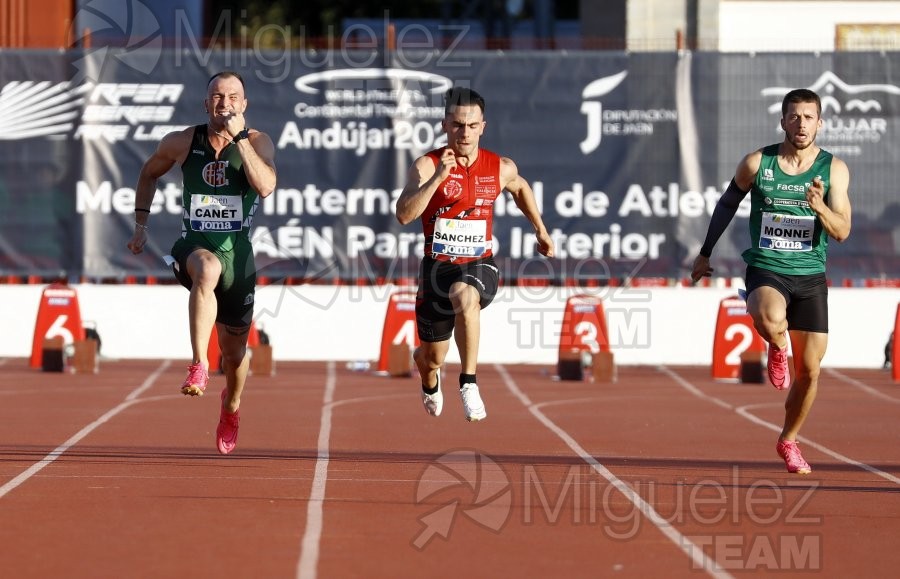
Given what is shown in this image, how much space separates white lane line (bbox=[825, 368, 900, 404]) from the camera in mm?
15328

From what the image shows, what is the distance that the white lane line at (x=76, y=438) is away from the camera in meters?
8.40

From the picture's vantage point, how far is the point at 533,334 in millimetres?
18828

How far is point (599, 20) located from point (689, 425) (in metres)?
13.6

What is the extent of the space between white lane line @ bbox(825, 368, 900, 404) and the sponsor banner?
1.22 meters

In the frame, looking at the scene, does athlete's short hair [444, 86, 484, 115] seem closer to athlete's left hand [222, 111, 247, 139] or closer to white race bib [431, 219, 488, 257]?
white race bib [431, 219, 488, 257]

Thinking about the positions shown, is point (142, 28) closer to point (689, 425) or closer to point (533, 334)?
point (533, 334)

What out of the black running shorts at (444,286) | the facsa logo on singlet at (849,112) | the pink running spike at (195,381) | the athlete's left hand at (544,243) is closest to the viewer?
the pink running spike at (195,381)

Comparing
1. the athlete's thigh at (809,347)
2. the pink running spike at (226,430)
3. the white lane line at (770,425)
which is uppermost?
the athlete's thigh at (809,347)

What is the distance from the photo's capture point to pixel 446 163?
889cm

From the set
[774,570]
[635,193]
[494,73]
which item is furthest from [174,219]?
[774,570]

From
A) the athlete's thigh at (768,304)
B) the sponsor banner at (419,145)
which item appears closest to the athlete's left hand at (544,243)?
the athlete's thigh at (768,304)

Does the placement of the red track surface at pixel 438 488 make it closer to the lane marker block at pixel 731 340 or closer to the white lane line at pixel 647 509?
the white lane line at pixel 647 509

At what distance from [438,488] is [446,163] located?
1887mm

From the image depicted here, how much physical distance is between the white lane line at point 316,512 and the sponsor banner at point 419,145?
5.97m
